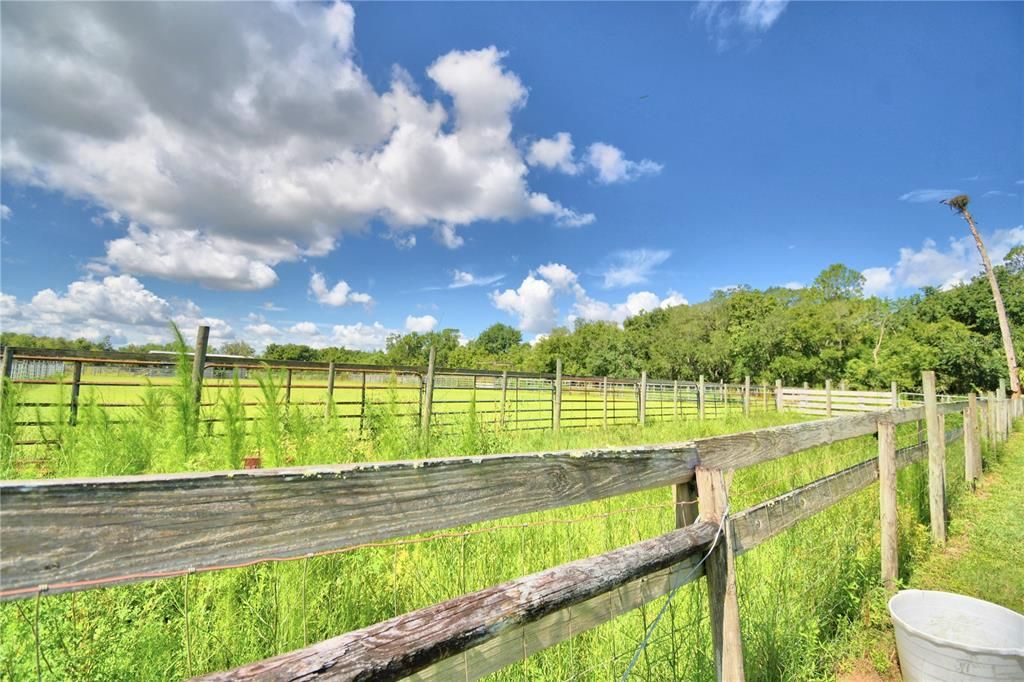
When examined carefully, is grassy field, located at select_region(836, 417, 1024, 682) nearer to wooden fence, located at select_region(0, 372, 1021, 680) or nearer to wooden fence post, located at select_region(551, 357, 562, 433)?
wooden fence, located at select_region(0, 372, 1021, 680)

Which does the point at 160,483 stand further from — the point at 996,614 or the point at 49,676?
the point at 996,614

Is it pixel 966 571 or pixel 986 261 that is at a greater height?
pixel 986 261

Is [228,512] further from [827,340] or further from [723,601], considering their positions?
[827,340]

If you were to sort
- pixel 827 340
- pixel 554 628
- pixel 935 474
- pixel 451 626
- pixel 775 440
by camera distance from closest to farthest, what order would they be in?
1. pixel 451 626
2. pixel 554 628
3. pixel 775 440
4. pixel 935 474
5. pixel 827 340

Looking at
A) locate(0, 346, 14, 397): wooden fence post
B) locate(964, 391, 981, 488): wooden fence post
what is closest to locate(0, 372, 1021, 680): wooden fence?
locate(0, 346, 14, 397): wooden fence post

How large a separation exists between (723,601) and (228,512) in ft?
6.04

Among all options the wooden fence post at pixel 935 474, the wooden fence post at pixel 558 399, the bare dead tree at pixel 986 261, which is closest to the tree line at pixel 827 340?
the wooden fence post at pixel 558 399

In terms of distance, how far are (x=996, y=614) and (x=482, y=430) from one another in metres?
4.43

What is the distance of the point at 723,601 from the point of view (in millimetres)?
1850

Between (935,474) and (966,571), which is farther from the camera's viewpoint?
(935,474)

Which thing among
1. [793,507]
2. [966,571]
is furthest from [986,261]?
[793,507]

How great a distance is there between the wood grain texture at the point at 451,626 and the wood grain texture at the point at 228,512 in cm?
19

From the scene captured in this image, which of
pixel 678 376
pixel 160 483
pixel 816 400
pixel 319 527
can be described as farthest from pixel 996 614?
pixel 678 376

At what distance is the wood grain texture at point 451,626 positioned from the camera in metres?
0.81
